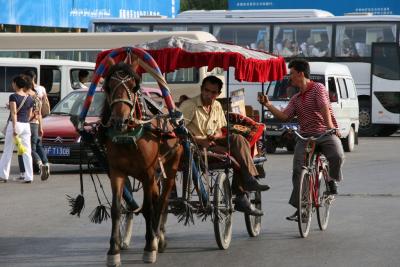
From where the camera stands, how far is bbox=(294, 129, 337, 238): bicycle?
37.2 feet

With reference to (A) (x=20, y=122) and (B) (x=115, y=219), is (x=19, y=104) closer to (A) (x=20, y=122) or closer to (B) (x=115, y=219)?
(A) (x=20, y=122)

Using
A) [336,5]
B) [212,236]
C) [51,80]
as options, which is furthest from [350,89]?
[336,5]

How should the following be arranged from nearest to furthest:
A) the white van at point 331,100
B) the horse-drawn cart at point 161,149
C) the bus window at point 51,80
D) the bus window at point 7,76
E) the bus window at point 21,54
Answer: the horse-drawn cart at point 161,149, the white van at point 331,100, the bus window at point 7,76, the bus window at point 51,80, the bus window at point 21,54

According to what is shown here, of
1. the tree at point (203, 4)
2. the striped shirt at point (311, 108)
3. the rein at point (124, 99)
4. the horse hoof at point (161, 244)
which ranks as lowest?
the tree at point (203, 4)

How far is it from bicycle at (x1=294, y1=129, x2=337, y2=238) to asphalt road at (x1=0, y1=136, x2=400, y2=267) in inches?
7.0

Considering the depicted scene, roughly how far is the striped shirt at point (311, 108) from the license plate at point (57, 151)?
8.24 meters

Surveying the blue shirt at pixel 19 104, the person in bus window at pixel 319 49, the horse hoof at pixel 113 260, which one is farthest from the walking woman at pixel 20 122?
the person in bus window at pixel 319 49

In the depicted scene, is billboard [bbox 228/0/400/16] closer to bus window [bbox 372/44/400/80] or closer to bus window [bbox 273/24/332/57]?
bus window [bbox 273/24/332/57]

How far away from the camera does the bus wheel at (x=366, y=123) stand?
36219 millimetres

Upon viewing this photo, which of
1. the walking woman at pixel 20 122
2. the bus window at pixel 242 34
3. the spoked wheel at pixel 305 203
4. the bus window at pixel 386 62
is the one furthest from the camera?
the bus window at pixel 242 34

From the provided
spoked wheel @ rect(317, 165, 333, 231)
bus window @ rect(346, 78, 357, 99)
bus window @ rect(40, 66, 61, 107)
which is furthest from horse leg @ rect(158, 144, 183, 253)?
bus window @ rect(346, 78, 357, 99)

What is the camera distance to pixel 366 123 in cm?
3659

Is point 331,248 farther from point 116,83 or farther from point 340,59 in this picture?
point 340,59

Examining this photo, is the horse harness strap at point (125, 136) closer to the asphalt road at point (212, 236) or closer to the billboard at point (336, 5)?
the asphalt road at point (212, 236)
